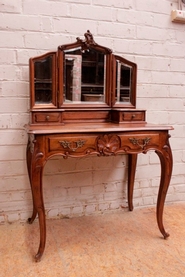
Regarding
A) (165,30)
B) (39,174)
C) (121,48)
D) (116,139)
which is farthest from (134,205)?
(165,30)

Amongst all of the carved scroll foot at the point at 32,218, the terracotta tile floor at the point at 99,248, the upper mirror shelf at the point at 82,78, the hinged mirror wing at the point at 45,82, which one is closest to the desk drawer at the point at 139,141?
the upper mirror shelf at the point at 82,78

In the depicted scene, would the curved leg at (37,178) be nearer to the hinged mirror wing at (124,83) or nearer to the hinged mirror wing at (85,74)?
the hinged mirror wing at (85,74)

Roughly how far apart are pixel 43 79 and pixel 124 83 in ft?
1.91

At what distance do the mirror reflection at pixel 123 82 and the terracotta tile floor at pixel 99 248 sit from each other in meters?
0.92

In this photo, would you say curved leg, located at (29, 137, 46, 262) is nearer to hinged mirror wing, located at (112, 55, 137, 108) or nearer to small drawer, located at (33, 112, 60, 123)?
small drawer, located at (33, 112, 60, 123)

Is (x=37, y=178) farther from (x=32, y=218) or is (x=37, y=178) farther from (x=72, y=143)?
(x=32, y=218)

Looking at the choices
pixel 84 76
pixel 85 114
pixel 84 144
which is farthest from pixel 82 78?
pixel 84 144

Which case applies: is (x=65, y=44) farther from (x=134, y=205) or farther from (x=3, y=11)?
(x=134, y=205)

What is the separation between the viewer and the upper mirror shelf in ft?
5.77

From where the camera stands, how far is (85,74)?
73.3 inches

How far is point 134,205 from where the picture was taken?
2.26 meters

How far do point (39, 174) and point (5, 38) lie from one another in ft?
3.13

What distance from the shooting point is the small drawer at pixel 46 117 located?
1.72m

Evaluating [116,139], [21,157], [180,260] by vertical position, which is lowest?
[180,260]
